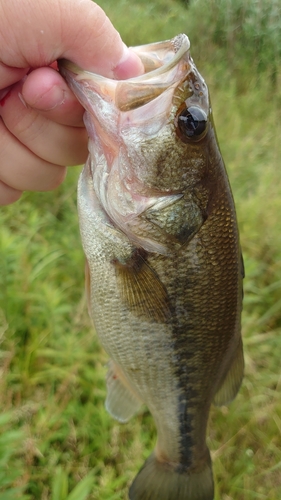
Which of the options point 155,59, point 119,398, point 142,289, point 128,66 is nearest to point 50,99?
point 128,66

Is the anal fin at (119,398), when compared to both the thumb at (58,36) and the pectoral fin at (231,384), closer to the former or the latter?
the pectoral fin at (231,384)

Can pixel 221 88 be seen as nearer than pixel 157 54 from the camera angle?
No

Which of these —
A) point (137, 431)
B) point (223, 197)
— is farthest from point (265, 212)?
point (223, 197)

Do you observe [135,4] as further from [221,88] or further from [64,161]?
[64,161]

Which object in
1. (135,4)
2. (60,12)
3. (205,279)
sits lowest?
(135,4)

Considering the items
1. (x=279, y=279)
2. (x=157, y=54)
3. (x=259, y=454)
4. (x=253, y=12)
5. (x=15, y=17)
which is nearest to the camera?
(x=15, y=17)

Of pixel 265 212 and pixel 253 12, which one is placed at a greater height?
pixel 253 12

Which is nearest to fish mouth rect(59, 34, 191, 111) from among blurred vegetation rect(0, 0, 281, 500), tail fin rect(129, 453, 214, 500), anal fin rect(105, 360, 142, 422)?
anal fin rect(105, 360, 142, 422)

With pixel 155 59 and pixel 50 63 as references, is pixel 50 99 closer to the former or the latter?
pixel 50 63
